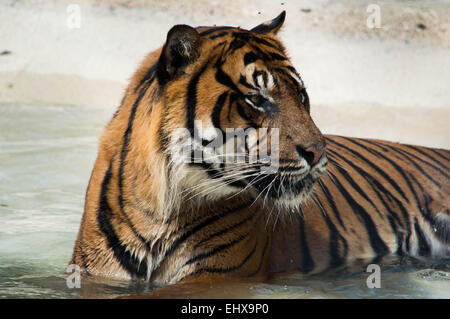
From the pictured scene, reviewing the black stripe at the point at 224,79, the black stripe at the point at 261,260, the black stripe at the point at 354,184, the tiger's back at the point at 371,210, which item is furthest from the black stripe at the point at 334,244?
the black stripe at the point at 224,79

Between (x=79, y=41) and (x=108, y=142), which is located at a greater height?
(x=79, y=41)

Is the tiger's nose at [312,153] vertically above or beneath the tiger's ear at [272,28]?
beneath

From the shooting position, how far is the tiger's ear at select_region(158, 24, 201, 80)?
2113 mm

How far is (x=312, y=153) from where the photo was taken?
2.11 meters

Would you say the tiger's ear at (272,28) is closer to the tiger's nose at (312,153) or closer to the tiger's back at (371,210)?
the tiger's nose at (312,153)

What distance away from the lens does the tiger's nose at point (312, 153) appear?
6.88 feet

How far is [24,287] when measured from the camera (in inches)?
99.5

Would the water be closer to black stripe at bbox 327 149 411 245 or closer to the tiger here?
the tiger

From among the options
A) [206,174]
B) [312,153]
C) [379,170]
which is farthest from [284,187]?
[379,170]

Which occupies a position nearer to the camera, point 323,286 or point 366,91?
point 323,286

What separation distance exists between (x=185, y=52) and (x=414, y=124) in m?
4.42

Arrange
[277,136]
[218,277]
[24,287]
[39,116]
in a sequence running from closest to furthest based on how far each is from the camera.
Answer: [277,136], [218,277], [24,287], [39,116]

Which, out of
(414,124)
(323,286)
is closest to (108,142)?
(323,286)
